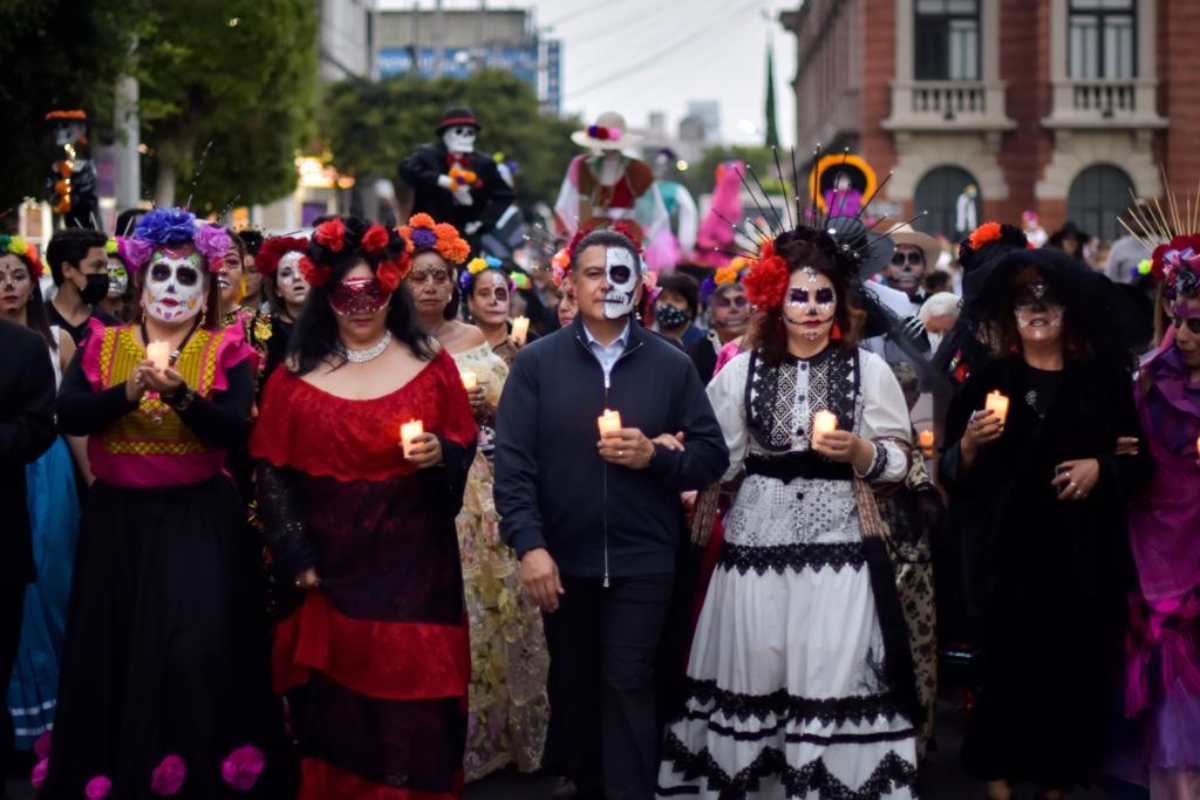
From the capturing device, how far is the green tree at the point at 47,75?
58.2 ft

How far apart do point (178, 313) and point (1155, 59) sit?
43.1 metres

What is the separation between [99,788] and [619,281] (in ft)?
8.87

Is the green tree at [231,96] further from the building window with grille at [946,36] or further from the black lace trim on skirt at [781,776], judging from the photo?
the building window with grille at [946,36]

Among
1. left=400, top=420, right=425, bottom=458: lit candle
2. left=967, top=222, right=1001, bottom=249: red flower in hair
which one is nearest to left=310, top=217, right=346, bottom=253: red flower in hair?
left=400, top=420, right=425, bottom=458: lit candle

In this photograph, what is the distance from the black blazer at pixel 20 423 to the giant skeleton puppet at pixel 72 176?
19.9 feet

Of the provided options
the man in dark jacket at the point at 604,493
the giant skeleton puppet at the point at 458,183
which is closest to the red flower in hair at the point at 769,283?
the man in dark jacket at the point at 604,493

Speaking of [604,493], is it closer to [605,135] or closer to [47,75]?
[605,135]

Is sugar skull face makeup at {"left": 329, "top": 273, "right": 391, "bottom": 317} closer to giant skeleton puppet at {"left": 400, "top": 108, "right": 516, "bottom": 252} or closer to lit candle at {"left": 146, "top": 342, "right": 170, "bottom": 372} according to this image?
lit candle at {"left": 146, "top": 342, "right": 170, "bottom": 372}

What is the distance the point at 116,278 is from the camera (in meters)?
10.2

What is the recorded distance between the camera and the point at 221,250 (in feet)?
24.9

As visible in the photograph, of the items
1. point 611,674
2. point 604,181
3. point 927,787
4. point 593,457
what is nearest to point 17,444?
point 593,457

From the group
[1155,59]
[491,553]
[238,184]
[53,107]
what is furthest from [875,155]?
[491,553]

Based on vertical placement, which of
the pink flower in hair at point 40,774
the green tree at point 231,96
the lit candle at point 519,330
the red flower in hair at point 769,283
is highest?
the green tree at point 231,96

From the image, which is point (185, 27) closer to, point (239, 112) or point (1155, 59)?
point (239, 112)
